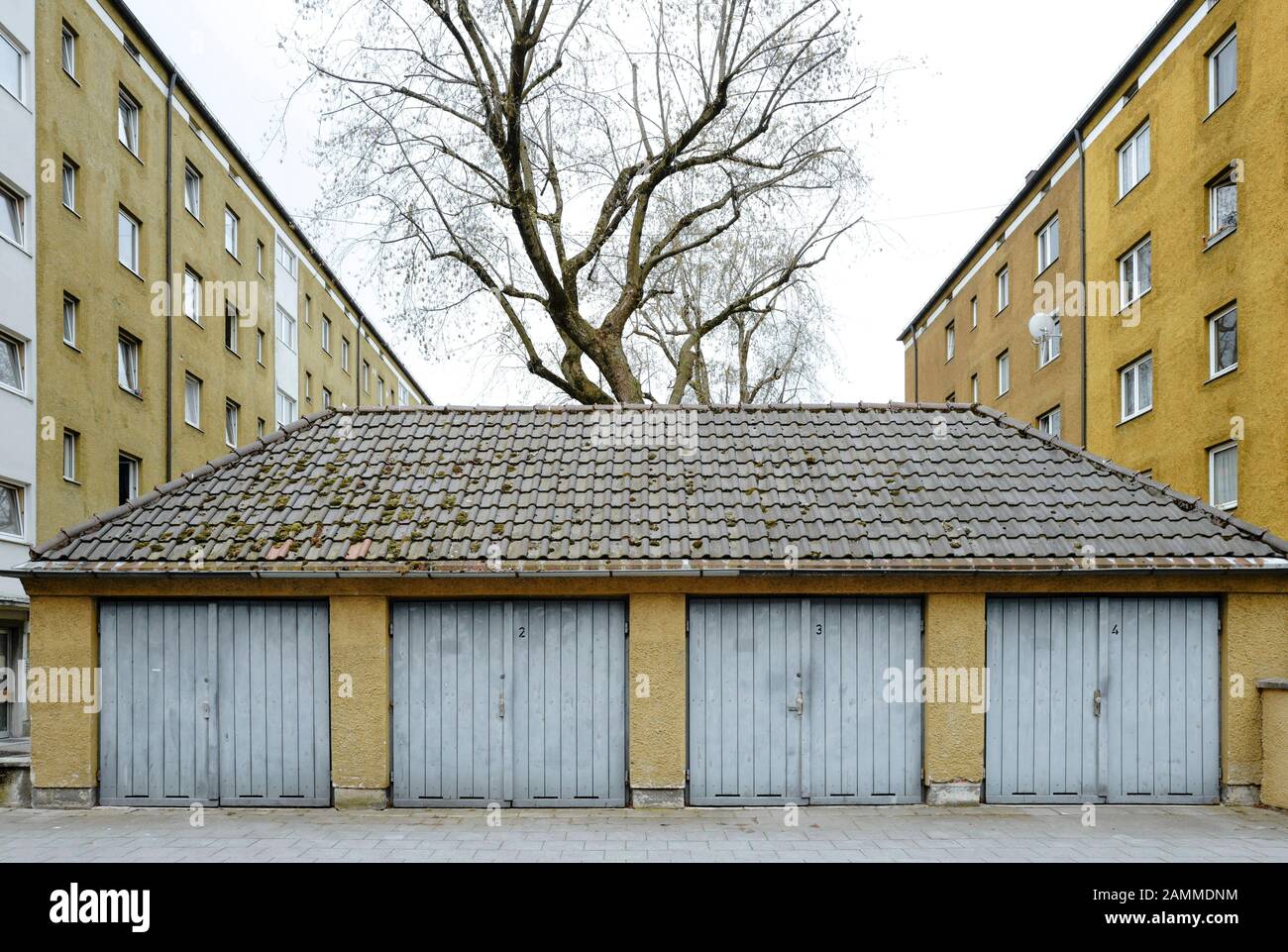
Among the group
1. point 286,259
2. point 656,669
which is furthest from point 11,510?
point 286,259

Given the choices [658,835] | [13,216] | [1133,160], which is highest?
[1133,160]

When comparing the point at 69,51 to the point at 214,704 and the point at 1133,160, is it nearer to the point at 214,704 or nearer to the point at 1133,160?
the point at 214,704

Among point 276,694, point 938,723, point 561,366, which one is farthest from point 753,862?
point 561,366

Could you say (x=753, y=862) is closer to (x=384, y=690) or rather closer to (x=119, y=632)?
(x=384, y=690)

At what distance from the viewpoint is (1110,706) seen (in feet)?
28.7

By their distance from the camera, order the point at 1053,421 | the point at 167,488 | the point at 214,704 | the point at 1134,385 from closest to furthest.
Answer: the point at 214,704 → the point at 167,488 → the point at 1134,385 → the point at 1053,421

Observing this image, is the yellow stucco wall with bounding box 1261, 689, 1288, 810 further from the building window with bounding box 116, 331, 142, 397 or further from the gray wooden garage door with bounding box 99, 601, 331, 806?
the building window with bounding box 116, 331, 142, 397

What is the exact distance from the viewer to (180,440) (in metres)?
22.0

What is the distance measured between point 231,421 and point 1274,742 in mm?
25563

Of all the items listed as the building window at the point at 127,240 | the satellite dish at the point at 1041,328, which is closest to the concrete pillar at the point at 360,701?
the satellite dish at the point at 1041,328

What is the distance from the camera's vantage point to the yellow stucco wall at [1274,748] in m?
8.32

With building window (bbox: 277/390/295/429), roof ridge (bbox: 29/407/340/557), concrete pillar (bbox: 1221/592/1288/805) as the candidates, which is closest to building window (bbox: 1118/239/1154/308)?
concrete pillar (bbox: 1221/592/1288/805)

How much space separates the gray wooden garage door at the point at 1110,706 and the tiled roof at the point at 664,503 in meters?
0.80

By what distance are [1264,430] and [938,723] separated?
1020 cm
